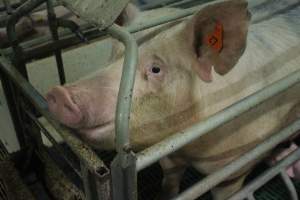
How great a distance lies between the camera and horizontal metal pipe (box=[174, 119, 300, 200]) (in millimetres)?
1345

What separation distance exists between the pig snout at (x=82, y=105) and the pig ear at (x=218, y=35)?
0.37m

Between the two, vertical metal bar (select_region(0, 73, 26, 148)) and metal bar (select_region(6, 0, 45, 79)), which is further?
vertical metal bar (select_region(0, 73, 26, 148))

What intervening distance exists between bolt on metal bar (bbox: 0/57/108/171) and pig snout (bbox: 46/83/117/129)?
4 cm

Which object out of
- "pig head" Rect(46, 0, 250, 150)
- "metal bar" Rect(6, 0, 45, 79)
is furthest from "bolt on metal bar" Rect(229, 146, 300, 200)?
"metal bar" Rect(6, 0, 45, 79)

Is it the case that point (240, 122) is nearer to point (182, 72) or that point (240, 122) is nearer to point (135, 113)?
point (182, 72)

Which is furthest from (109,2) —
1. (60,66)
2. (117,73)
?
(60,66)

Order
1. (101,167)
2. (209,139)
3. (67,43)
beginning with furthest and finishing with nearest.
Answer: (67,43) < (209,139) < (101,167)

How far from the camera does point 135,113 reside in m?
1.37

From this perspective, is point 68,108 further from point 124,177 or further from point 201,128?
point 201,128

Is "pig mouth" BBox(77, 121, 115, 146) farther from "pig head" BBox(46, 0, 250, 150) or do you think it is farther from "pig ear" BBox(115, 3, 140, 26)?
"pig ear" BBox(115, 3, 140, 26)

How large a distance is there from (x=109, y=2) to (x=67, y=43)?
2.94 ft

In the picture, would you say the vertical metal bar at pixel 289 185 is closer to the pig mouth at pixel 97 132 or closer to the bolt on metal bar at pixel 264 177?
the bolt on metal bar at pixel 264 177

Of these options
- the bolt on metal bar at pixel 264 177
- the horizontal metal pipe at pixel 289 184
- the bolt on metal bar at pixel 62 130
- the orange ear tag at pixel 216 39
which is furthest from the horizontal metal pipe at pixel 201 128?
the horizontal metal pipe at pixel 289 184

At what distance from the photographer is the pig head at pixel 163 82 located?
4.04 feet
